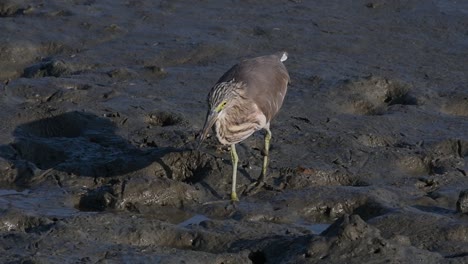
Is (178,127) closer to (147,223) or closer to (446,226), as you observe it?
(147,223)

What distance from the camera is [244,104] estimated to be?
8969 mm

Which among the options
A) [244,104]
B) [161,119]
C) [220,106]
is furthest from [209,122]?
[161,119]

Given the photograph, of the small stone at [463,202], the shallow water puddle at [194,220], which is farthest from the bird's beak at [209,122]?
the small stone at [463,202]

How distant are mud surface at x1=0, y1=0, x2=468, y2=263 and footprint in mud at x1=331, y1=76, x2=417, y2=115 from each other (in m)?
0.02

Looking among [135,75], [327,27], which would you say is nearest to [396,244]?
[135,75]

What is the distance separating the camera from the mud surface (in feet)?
25.2

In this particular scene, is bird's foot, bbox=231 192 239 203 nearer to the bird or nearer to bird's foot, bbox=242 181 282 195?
the bird

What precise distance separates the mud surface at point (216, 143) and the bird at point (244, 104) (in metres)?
0.43

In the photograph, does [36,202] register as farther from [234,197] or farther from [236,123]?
[236,123]

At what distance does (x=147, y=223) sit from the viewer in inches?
311

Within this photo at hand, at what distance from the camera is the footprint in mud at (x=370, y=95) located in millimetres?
10898

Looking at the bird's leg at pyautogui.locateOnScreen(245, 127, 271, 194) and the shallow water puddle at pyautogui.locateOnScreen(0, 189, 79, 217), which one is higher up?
the bird's leg at pyautogui.locateOnScreen(245, 127, 271, 194)

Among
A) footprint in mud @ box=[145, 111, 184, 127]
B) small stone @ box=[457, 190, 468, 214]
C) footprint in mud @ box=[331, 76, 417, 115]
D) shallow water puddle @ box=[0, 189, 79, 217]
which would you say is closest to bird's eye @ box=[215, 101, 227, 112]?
shallow water puddle @ box=[0, 189, 79, 217]

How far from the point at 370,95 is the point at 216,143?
7.03 ft
